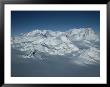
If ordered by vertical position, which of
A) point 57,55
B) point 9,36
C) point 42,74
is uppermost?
point 9,36

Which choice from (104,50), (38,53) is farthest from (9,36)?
(104,50)

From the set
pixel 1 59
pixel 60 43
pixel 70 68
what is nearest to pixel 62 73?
pixel 70 68

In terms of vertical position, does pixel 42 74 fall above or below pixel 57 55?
below

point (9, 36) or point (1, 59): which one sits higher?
point (9, 36)

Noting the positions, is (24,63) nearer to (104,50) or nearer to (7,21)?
(7,21)

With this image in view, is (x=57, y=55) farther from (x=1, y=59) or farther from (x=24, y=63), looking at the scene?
(x=1, y=59)
